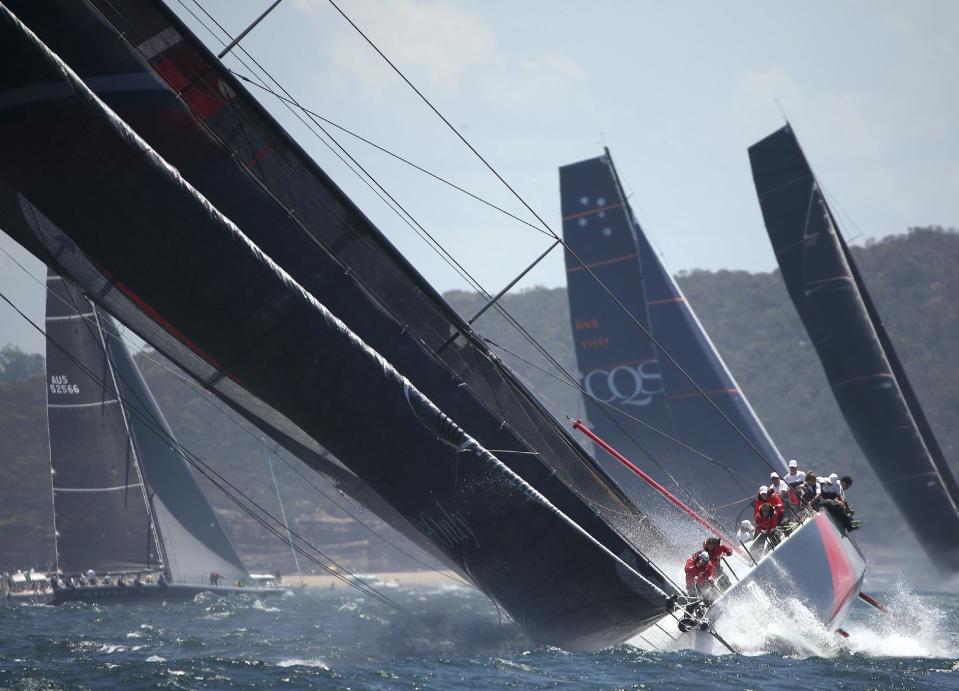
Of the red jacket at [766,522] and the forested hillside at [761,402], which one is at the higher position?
the forested hillside at [761,402]

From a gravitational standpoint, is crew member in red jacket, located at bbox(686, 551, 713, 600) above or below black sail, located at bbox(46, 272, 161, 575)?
below

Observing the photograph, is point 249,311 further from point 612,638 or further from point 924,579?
point 924,579

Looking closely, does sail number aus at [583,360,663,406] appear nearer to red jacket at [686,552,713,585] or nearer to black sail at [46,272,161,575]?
red jacket at [686,552,713,585]

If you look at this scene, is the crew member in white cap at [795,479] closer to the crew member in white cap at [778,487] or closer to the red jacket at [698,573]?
the crew member in white cap at [778,487]

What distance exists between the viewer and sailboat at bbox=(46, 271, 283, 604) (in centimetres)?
2452

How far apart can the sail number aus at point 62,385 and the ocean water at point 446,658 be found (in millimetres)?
9899

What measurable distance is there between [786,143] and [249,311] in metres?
15.5

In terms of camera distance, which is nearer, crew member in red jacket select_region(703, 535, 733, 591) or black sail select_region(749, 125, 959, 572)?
crew member in red jacket select_region(703, 535, 733, 591)

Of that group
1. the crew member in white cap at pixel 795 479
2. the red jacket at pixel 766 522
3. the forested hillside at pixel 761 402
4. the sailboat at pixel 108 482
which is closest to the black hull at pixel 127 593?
the sailboat at pixel 108 482

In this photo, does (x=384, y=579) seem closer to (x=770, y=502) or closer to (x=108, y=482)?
(x=108, y=482)

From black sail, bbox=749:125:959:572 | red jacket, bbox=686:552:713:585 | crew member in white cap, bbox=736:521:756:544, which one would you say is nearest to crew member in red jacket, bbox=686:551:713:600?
red jacket, bbox=686:552:713:585

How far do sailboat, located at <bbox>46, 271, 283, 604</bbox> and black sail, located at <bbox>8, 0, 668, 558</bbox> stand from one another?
14.1m

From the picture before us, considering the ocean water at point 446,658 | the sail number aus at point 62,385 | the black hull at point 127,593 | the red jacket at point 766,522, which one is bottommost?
the black hull at point 127,593

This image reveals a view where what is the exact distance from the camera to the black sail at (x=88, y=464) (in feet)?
80.6
